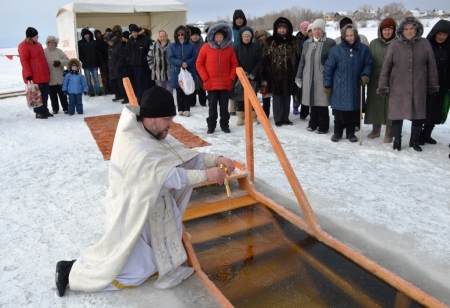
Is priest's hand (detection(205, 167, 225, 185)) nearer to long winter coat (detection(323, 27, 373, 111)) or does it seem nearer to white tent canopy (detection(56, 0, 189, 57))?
long winter coat (detection(323, 27, 373, 111))

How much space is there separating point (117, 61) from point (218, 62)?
423cm

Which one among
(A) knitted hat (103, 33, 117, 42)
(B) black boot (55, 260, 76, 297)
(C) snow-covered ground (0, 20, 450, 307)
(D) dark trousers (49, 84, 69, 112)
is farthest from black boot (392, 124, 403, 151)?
(A) knitted hat (103, 33, 117, 42)

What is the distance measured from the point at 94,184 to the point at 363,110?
4.03m

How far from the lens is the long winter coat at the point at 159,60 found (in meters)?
8.43

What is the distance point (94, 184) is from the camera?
15.4 feet

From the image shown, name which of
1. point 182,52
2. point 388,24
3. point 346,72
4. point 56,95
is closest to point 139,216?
point 346,72

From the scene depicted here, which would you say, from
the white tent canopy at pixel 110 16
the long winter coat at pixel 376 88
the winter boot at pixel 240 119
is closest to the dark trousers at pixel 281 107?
the winter boot at pixel 240 119

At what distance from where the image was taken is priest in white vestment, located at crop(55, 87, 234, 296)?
2490mm

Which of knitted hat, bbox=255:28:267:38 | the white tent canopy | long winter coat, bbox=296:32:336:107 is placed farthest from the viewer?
the white tent canopy

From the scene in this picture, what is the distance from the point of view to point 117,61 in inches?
384

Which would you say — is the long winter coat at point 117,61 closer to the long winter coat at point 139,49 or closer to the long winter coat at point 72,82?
the long winter coat at point 139,49

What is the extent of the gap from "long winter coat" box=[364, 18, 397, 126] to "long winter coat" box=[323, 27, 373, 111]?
0.48 feet

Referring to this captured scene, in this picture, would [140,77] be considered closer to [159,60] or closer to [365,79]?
[159,60]

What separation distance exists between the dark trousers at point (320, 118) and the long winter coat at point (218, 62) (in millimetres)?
1502
